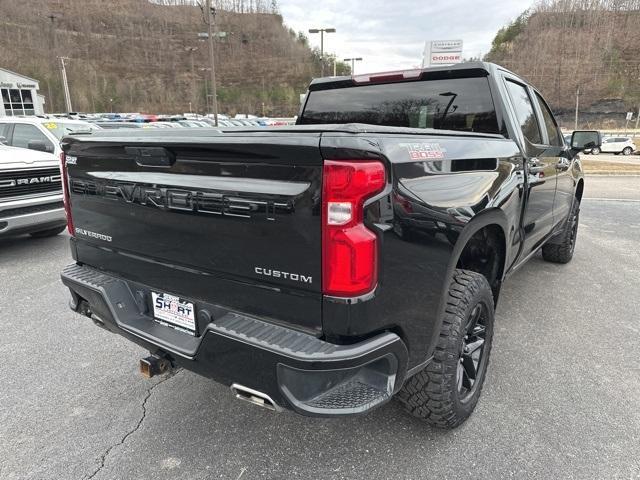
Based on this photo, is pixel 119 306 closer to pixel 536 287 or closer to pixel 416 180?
pixel 416 180

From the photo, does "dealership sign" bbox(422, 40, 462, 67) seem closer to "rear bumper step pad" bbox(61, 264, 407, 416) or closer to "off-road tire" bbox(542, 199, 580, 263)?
"off-road tire" bbox(542, 199, 580, 263)

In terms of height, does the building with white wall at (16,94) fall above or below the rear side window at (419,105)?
above

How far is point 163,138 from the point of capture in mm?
1993

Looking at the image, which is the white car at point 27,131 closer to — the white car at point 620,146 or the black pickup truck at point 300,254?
the black pickup truck at point 300,254

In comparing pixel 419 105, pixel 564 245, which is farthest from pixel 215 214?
pixel 564 245

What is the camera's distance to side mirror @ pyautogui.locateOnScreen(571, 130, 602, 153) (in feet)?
14.3

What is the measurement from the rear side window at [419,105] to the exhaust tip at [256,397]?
2.32 meters

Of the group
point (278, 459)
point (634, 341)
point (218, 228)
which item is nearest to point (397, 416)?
point (278, 459)

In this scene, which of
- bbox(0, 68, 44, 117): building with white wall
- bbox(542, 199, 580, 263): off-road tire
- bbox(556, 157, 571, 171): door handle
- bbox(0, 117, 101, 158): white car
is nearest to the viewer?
bbox(556, 157, 571, 171): door handle

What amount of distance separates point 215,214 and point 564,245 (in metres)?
4.64

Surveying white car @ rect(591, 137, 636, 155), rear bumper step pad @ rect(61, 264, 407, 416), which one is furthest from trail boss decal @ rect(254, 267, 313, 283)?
white car @ rect(591, 137, 636, 155)

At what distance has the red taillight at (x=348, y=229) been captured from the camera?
1557mm

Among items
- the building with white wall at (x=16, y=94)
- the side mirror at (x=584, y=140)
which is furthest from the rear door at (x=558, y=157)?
the building with white wall at (x=16, y=94)

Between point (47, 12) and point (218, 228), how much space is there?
13137cm
